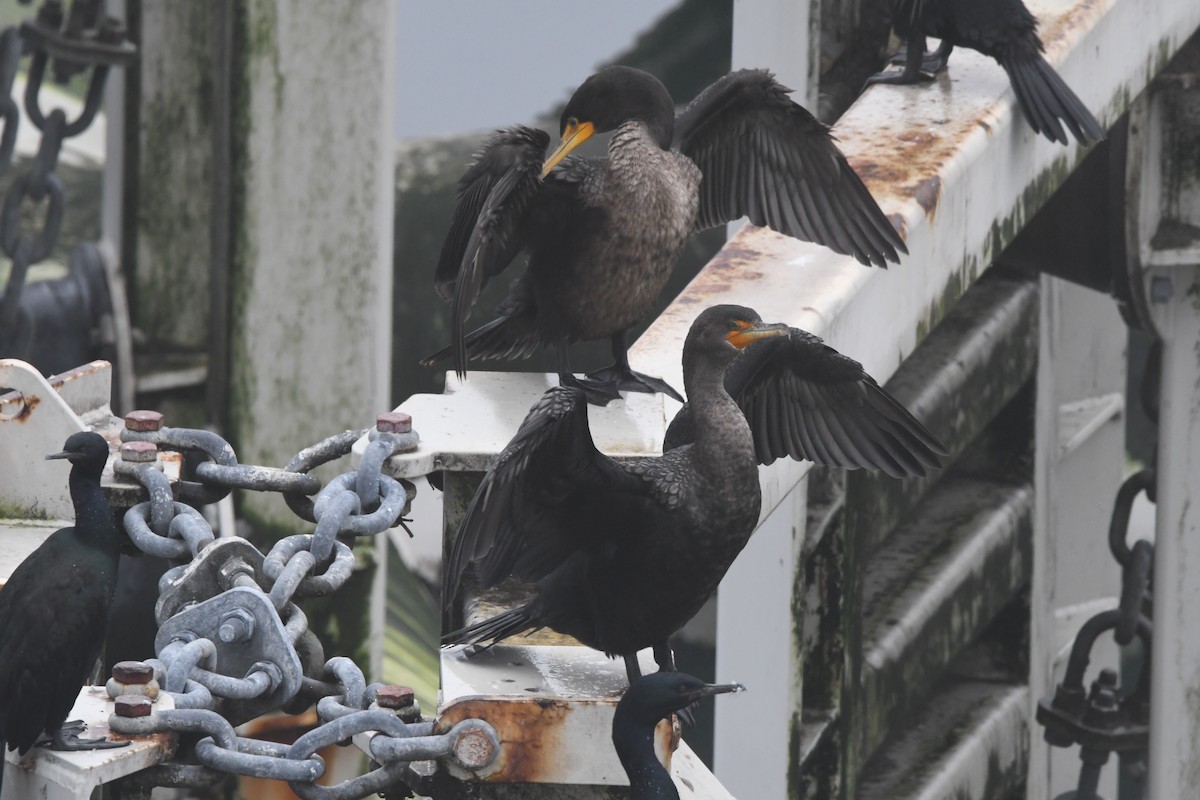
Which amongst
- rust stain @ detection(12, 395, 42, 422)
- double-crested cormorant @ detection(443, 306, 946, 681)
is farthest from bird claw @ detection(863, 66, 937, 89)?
rust stain @ detection(12, 395, 42, 422)

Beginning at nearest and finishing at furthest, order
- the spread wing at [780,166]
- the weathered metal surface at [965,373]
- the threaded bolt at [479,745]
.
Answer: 1. the threaded bolt at [479,745]
2. the spread wing at [780,166]
3. the weathered metal surface at [965,373]

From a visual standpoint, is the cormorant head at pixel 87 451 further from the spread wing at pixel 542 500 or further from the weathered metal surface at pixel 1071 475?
the weathered metal surface at pixel 1071 475

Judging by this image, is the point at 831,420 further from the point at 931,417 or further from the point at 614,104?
the point at 931,417

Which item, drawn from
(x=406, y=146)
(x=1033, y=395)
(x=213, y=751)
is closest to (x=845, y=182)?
(x=213, y=751)

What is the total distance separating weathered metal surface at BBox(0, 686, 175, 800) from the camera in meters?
1.97

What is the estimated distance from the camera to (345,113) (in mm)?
6152

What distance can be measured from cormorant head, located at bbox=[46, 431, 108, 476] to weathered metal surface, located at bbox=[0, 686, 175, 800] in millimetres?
318

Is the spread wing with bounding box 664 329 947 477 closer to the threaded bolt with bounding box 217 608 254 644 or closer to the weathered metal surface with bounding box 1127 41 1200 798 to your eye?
the threaded bolt with bounding box 217 608 254 644

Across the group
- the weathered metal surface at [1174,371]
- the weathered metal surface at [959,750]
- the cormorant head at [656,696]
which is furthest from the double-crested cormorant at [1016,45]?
the weathered metal surface at [959,750]

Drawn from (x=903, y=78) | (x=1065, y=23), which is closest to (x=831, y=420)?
(x=903, y=78)

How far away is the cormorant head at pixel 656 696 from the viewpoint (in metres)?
2.27

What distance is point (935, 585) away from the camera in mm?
5914

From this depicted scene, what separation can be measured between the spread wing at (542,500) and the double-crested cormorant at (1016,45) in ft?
5.96

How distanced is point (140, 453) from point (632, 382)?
35.4 inches
